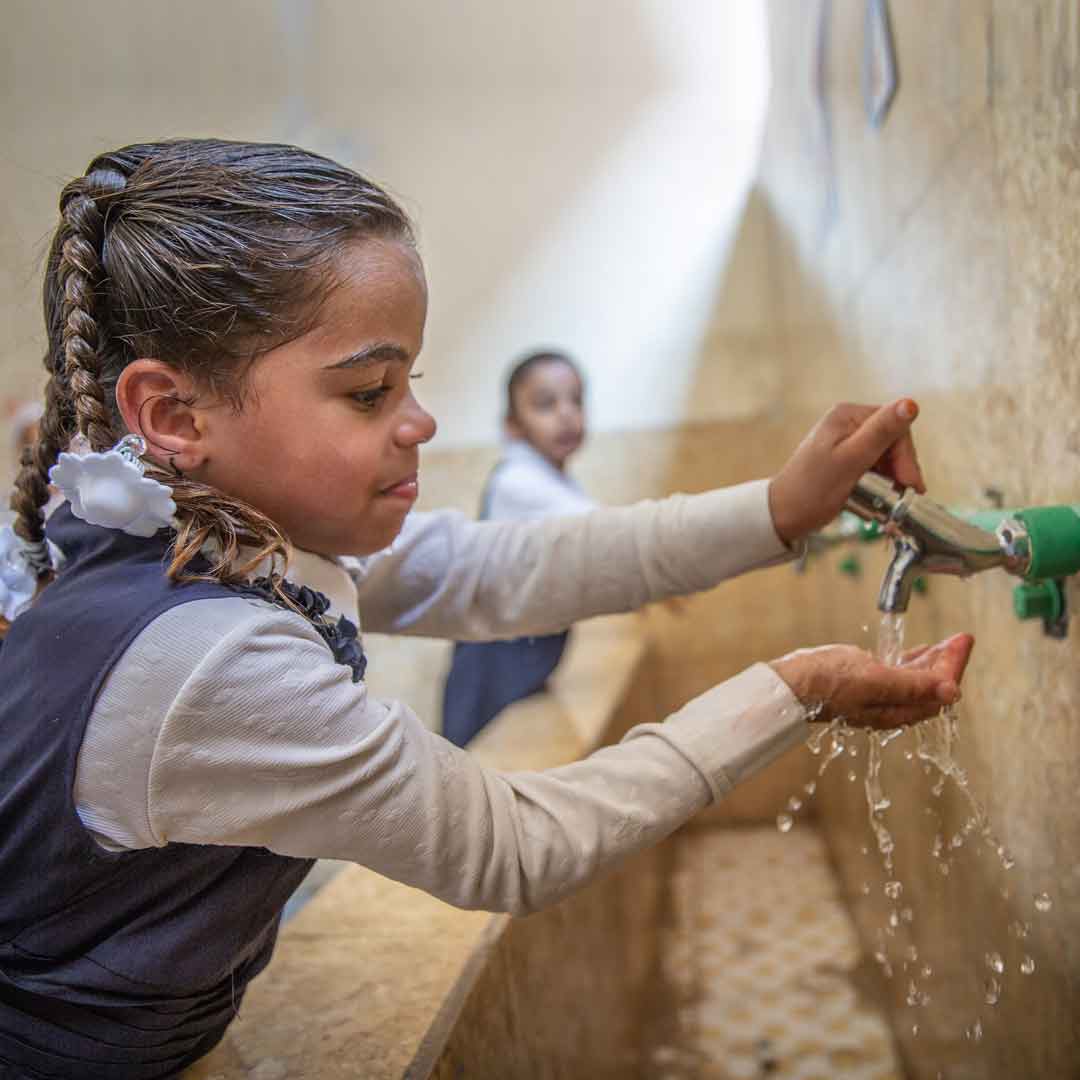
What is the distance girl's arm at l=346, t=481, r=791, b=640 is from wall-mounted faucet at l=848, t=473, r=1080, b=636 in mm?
118

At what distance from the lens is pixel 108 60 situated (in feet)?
3.49

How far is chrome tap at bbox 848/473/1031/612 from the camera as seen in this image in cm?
66

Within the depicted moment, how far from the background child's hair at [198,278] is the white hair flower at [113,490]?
0.07 feet

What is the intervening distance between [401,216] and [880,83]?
704mm

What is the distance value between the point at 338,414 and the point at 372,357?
4 cm

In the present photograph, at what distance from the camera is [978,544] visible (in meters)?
0.67

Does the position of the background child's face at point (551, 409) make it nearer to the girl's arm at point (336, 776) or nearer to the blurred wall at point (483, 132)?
the blurred wall at point (483, 132)

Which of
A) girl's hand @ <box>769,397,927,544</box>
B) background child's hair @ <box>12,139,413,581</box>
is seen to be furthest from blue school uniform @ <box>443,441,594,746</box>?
background child's hair @ <box>12,139,413,581</box>

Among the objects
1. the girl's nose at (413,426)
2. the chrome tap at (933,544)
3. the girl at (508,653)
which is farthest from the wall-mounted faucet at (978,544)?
the girl at (508,653)

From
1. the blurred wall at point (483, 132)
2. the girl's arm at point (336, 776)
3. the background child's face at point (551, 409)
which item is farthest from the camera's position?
the background child's face at point (551, 409)

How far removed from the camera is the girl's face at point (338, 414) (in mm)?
604

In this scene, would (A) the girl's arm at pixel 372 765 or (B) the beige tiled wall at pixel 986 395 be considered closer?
(A) the girl's arm at pixel 372 765

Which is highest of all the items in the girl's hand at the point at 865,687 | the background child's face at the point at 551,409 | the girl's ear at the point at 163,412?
the girl's ear at the point at 163,412

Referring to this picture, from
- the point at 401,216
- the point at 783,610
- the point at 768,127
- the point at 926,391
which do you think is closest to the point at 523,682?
the point at 783,610
